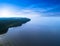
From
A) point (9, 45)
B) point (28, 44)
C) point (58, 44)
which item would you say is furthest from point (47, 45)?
point (9, 45)

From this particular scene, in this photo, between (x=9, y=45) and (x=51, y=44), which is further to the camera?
(x=51, y=44)

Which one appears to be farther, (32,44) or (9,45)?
(32,44)

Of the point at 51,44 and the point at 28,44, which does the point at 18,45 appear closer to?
the point at 28,44

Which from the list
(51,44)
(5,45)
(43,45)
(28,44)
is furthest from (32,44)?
(5,45)

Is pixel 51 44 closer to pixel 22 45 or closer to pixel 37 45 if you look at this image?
pixel 37 45

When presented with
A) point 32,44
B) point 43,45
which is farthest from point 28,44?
point 43,45

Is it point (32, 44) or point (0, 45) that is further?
point (32, 44)

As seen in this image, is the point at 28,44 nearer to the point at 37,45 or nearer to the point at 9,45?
the point at 37,45
